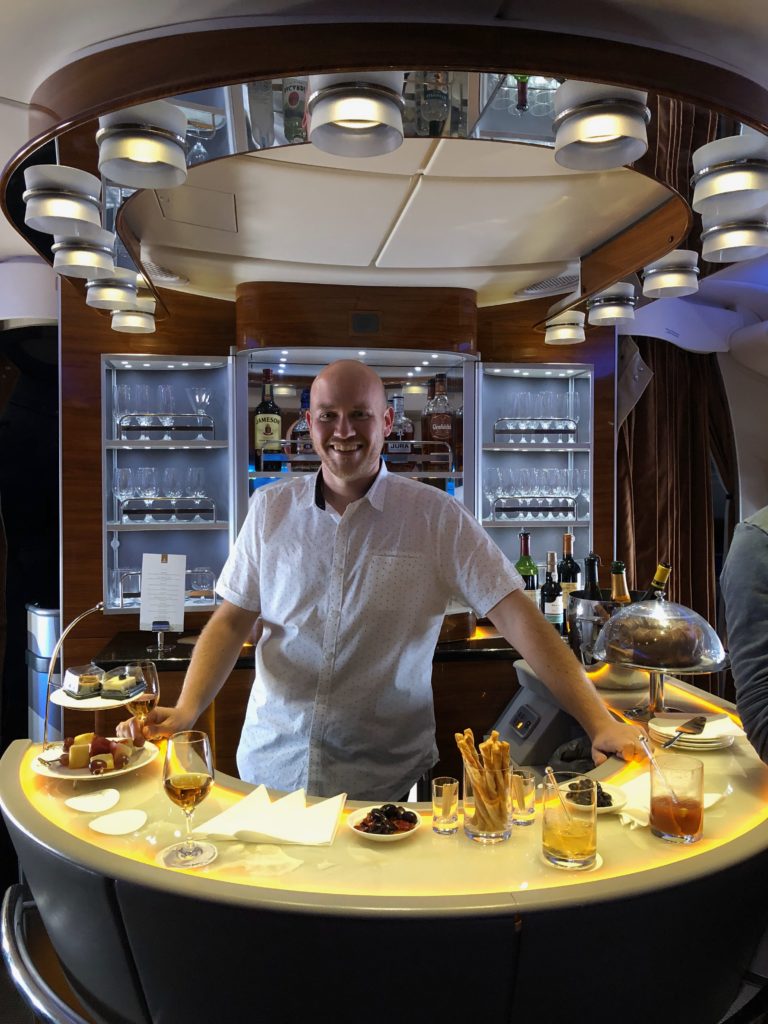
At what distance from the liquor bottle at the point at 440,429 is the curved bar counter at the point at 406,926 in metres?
3.30

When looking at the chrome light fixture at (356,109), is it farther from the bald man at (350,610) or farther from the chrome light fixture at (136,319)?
the chrome light fixture at (136,319)

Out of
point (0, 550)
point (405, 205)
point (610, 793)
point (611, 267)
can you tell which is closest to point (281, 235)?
point (405, 205)

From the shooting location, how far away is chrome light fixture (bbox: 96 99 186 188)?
2.10m

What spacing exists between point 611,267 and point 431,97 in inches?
77.4

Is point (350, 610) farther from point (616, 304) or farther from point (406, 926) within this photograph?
point (616, 304)

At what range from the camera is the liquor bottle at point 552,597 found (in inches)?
153

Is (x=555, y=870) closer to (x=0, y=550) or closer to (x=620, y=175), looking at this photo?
(x=620, y=175)

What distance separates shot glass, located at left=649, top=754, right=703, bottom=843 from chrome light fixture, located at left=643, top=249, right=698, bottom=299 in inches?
96.1

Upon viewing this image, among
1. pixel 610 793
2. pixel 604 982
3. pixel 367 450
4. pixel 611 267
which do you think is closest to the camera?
pixel 604 982

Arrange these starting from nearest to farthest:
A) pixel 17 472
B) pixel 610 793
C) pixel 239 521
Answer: pixel 610 793 → pixel 239 521 → pixel 17 472

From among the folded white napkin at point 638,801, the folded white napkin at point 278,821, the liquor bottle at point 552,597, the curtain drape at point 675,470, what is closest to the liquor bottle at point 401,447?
the liquor bottle at point 552,597

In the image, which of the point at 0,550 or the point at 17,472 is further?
the point at 17,472

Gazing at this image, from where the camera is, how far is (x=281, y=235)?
3.76 m

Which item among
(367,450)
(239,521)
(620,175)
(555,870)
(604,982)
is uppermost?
(620,175)
